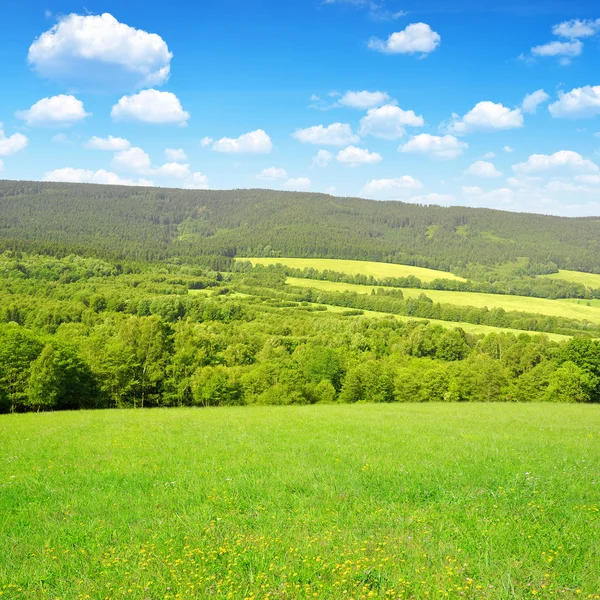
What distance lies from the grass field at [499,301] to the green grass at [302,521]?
12385 cm

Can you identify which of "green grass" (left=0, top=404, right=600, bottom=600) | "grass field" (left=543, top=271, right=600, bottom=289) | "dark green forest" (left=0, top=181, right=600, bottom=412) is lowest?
"dark green forest" (left=0, top=181, right=600, bottom=412)

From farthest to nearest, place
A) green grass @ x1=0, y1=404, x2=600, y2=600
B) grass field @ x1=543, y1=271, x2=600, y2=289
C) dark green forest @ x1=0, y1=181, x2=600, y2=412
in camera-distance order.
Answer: grass field @ x1=543, y1=271, x2=600, y2=289 < dark green forest @ x1=0, y1=181, x2=600, y2=412 < green grass @ x1=0, y1=404, x2=600, y2=600

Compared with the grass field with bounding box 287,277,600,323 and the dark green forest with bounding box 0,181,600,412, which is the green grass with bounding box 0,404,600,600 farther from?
the grass field with bounding box 287,277,600,323

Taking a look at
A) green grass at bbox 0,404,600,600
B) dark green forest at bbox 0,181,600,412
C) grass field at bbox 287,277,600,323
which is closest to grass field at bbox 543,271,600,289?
grass field at bbox 287,277,600,323

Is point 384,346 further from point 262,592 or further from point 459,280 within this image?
point 459,280

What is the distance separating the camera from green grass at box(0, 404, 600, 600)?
6164mm

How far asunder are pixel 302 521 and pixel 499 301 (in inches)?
5776

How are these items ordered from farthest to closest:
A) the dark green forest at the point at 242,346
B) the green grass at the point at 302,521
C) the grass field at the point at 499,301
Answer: the grass field at the point at 499,301 → the dark green forest at the point at 242,346 → the green grass at the point at 302,521

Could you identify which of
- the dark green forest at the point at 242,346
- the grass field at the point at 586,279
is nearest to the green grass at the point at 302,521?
the dark green forest at the point at 242,346

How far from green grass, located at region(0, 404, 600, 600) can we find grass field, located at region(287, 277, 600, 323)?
124 metres

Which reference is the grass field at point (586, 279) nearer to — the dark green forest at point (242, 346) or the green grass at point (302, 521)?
the dark green forest at point (242, 346)

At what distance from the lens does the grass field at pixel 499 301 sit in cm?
12550

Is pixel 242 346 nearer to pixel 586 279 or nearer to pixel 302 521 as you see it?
pixel 302 521

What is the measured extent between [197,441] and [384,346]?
7426 centimetres
